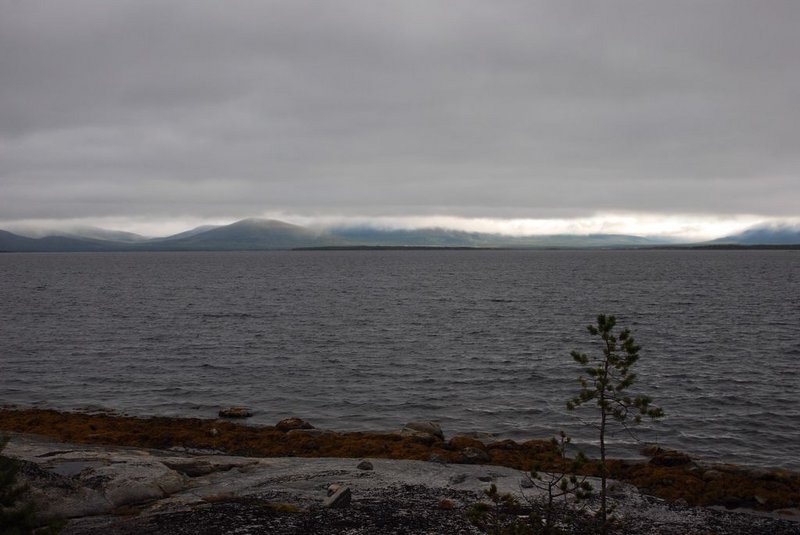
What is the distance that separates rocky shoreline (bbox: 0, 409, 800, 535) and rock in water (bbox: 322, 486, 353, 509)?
0.04m

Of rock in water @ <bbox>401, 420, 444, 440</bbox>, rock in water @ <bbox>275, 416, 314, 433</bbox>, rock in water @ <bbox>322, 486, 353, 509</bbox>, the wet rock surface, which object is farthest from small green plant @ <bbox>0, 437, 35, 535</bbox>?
rock in water @ <bbox>401, 420, 444, 440</bbox>

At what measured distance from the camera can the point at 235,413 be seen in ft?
97.0

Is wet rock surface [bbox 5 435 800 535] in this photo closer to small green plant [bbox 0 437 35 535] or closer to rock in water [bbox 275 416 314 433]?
rock in water [bbox 275 416 314 433]

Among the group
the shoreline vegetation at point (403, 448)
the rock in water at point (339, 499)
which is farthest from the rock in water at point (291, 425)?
the rock in water at point (339, 499)

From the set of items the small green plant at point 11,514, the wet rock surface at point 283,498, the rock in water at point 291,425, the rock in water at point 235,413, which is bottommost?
the rock in water at point 235,413


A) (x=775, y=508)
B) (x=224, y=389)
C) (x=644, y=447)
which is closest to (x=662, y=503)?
(x=775, y=508)

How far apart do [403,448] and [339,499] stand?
7.38 metres

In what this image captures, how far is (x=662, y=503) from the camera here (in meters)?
18.2

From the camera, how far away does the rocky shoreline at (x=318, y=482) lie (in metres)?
15.9

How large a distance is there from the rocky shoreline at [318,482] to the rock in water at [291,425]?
0.16 feet

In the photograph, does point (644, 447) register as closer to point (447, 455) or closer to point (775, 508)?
point (775, 508)

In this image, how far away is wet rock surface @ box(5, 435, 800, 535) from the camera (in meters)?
15.5

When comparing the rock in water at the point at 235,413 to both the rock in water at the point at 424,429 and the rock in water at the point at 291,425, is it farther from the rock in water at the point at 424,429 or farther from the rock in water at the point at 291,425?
the rock in water at the point at 424,429

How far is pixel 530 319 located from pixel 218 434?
45716mm
